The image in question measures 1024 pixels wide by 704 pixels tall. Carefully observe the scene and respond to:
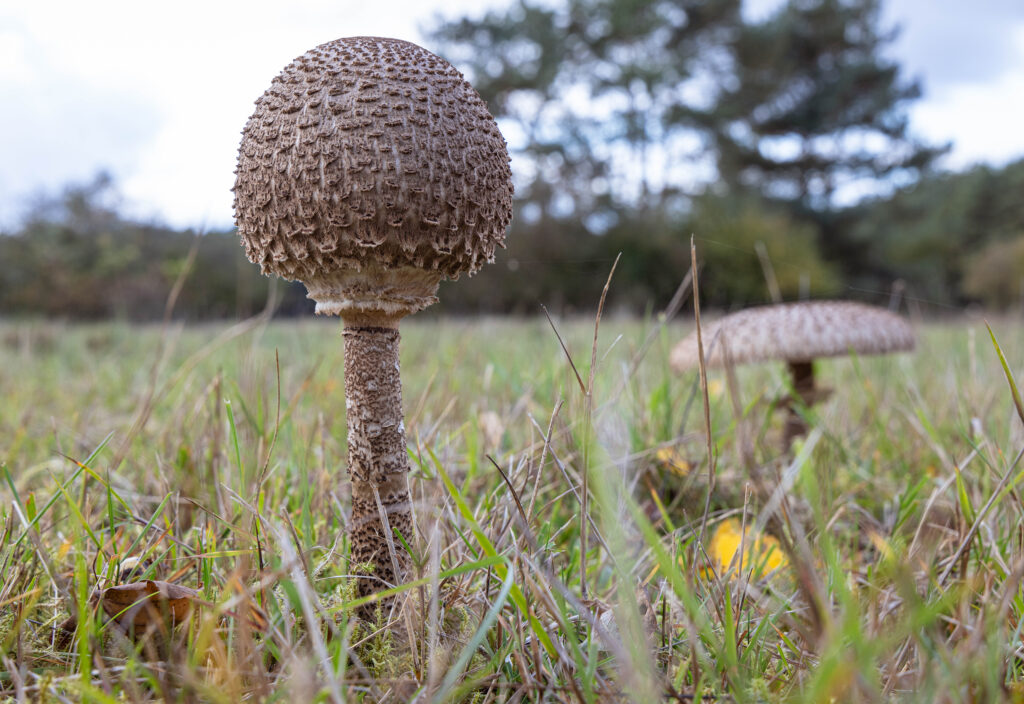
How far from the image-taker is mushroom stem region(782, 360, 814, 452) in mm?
3340

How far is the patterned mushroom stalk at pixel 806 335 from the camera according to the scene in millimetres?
2836

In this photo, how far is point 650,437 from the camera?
103 inches

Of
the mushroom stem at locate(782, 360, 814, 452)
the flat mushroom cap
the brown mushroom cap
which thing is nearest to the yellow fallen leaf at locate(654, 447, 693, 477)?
the flat mushroom cap

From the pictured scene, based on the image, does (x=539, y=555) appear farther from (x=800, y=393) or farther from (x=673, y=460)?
(x=800, y=393)

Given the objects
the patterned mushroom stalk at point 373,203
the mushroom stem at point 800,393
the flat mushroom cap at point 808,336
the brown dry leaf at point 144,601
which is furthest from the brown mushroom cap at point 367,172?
the mushroom stem at point 800,393

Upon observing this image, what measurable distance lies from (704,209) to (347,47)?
19.1 meters

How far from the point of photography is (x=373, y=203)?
1.36 m

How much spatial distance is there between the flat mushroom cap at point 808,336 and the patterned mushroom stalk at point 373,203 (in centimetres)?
165

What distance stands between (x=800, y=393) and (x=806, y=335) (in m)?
0.58

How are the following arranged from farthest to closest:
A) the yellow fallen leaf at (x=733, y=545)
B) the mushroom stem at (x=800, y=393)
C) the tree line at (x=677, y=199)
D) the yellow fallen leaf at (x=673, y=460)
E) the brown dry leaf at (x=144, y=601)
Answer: the tree line at (x=677, y=199) → the mushroom stem at (x=800, y=393) → the yellow fallen leaf at (x=673, y=460) → the yellow fallen leaf at (x=733, y=545) → the brown dry leaf at (x=144, y=601)

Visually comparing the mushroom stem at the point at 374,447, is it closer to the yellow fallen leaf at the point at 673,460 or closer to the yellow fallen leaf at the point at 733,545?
the yellow fallen leaf at the point at 733,545

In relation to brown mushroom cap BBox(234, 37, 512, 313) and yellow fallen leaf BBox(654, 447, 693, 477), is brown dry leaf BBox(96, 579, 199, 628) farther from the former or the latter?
yellow fallen leaf BBox(654, 447, 693, 477)

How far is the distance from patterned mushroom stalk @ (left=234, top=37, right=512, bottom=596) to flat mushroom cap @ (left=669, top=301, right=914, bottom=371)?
5.42ft

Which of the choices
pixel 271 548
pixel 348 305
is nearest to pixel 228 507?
pixel 271 548
